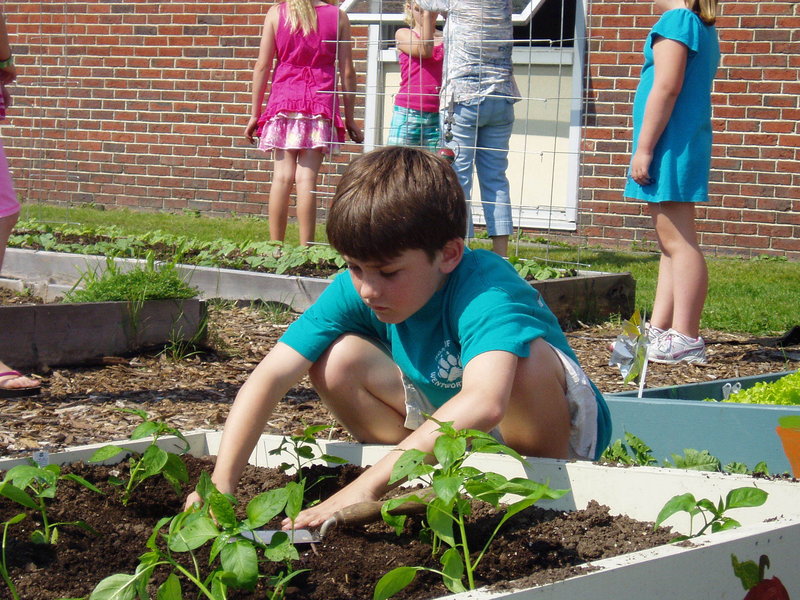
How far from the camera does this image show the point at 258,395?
226cm

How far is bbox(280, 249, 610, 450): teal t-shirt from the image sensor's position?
2100 millimetres

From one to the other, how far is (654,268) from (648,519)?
4929mm

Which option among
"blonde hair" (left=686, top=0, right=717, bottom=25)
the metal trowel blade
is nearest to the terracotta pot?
the metal trowel blade

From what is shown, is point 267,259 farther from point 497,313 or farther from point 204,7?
point 204,7

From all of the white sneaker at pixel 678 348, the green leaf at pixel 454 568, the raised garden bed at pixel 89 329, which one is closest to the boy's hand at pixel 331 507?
the green leaf at pixel 454 568

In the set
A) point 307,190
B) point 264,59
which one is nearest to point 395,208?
point 307,190

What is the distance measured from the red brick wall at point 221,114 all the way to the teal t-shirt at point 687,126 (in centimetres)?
299

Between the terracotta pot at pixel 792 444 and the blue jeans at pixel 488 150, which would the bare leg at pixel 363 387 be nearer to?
the terracotta pot at pixel 792 444

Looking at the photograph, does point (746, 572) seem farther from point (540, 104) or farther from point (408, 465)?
point (540, 104)

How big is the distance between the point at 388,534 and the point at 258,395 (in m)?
0.47

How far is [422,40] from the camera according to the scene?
6.52 metres

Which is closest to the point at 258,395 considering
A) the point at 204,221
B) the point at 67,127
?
Answer: the point at 204,221

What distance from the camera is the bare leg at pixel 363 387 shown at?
7.92 feet

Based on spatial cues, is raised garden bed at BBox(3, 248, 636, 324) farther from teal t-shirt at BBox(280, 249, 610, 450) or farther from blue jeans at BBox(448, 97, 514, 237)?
teal t-shirt at BBox(280, 249, 610, 450)
